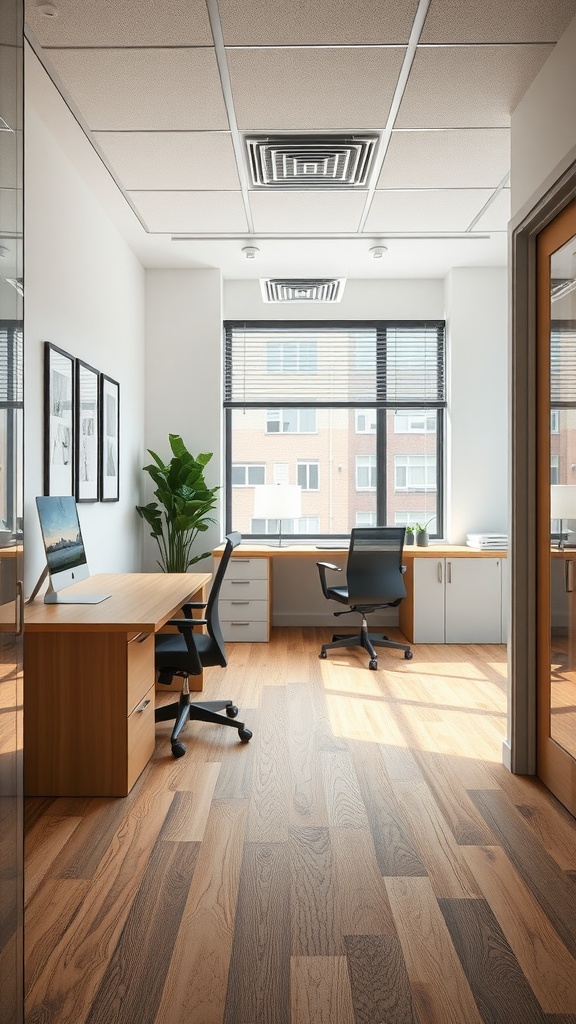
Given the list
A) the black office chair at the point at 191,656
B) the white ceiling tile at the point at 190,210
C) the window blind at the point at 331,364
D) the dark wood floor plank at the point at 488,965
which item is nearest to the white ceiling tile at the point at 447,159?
the white ceiling tile at the point at 190,210

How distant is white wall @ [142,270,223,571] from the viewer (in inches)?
222

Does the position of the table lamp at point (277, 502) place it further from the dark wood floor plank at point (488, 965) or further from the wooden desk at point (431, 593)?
the dark wood floor plank at point (488, 965)

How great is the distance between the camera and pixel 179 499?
520 cm

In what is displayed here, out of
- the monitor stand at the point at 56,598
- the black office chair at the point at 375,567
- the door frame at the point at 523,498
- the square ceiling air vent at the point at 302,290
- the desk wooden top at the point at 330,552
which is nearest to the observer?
the door frame at the point at 523,498

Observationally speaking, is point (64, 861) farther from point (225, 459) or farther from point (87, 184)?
point (225, 459)

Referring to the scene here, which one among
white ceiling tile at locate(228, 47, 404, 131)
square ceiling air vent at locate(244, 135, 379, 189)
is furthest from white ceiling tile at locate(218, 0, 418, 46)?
square ceiling air vent at locate(244, 135, 379, 189)

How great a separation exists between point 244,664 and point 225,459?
1951mm

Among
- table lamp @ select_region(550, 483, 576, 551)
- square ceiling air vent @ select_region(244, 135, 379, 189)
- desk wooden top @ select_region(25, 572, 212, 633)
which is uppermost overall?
square ceiling air vent @ select_region(244, 135, 379, 189)

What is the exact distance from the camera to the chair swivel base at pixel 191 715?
3.19 meters

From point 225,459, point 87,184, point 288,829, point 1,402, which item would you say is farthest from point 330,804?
point 225,459

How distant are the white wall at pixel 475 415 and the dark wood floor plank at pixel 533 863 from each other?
10.6 feet

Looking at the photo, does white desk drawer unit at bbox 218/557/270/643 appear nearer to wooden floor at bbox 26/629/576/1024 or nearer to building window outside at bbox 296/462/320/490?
building window outside at bbox 296/462/320/490

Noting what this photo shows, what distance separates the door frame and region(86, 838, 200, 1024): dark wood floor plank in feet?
4.60

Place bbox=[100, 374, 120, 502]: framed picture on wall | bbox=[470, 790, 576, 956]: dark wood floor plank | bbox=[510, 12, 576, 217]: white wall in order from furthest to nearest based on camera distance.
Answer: bbox=[100, 374, 120, 502]: framed picture on wall
bbox=[510, 12, 576, 217]: white wall
bbox=[470, 790, 576, 956]: dark wood floor plank
